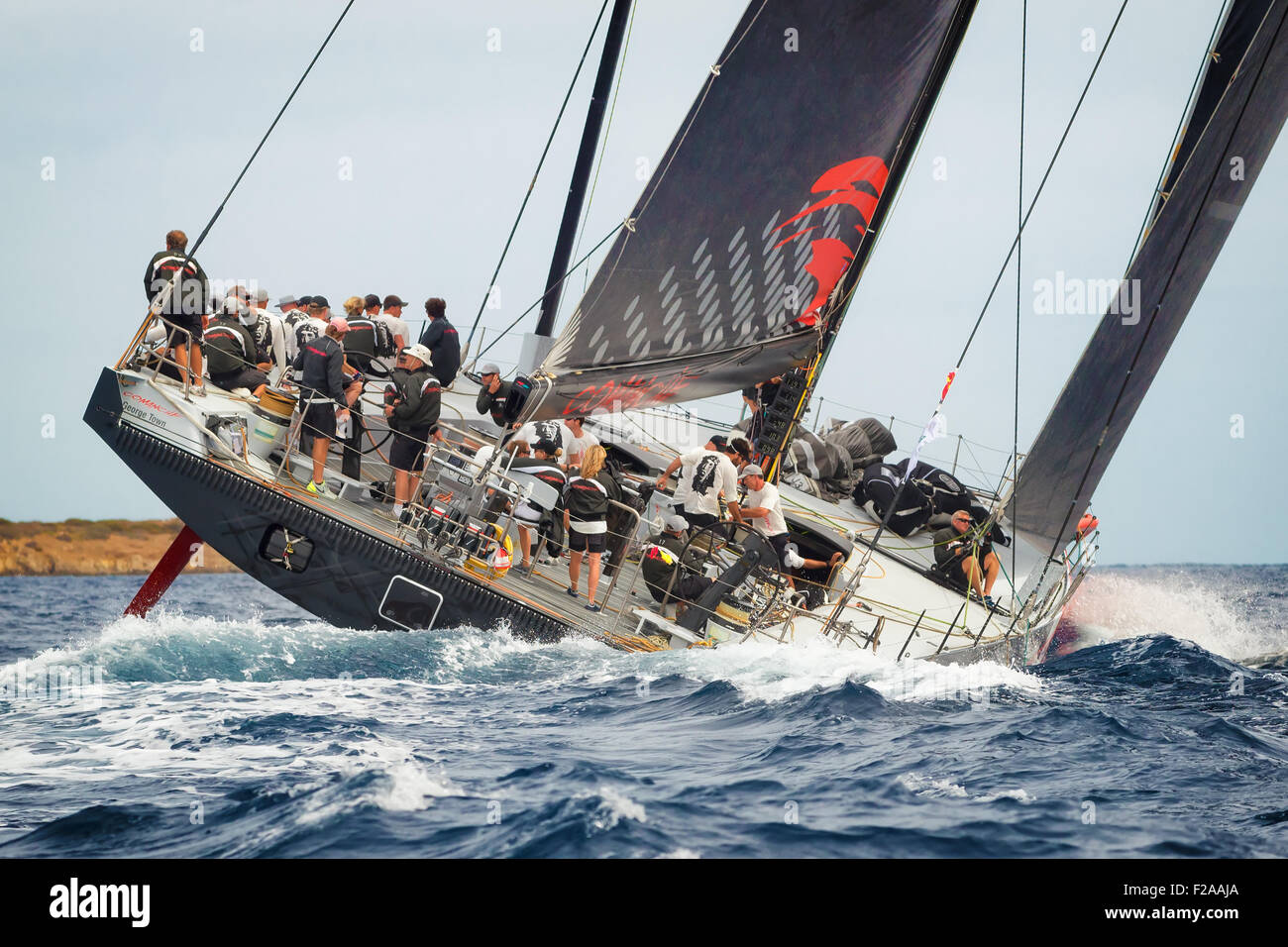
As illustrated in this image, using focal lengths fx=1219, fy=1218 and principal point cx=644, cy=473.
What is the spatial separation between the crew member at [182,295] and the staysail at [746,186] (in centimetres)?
318

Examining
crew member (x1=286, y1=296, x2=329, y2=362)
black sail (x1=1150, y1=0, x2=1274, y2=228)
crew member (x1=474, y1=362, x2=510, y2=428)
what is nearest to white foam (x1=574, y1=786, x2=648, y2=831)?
crew member (x1=474, y1=362, x2=510, y2=428)

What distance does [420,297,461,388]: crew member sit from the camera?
11797 mm

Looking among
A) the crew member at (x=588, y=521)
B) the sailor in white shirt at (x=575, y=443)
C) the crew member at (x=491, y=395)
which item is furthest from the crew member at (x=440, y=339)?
the crew member at (x=588, y=521)

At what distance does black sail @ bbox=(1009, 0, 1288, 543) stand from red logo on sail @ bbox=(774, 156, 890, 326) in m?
3.14

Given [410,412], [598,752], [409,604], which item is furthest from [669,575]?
[598,752]

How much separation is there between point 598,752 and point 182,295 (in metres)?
6.09

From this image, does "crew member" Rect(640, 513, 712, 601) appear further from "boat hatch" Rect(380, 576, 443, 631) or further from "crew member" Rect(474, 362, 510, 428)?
"crew member" Rect(474, 362, 510, 428)

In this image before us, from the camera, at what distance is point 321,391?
10.4 m

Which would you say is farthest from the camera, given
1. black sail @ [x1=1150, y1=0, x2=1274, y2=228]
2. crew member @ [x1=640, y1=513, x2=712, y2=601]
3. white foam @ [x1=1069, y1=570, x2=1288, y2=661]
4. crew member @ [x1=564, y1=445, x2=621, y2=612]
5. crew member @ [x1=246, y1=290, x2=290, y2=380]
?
white foam @ [x1=1069, y1=570, x2=1288, y2=661]

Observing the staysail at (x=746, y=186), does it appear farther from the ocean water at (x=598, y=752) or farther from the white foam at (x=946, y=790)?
the white foam at (x=946, y=790)

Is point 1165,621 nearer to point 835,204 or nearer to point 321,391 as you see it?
point 835,204

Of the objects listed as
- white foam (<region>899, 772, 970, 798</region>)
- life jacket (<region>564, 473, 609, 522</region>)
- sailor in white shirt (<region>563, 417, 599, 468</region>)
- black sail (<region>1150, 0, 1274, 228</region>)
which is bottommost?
white foam (<region>899, 772, 970, 798</region>)
